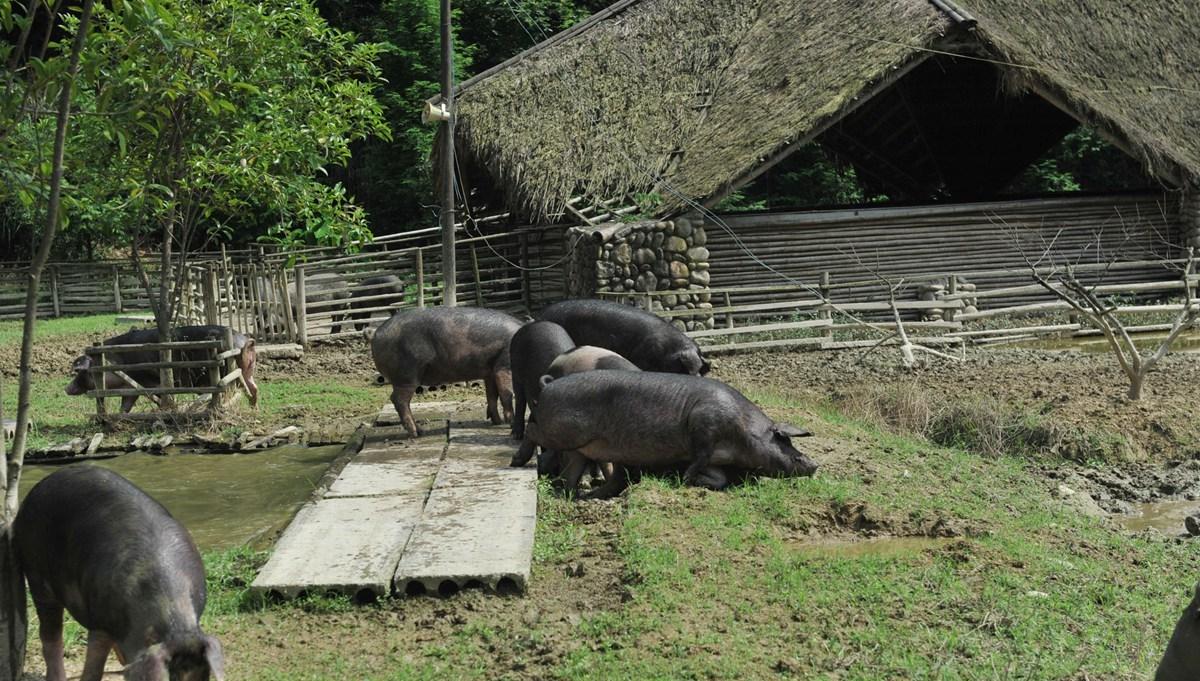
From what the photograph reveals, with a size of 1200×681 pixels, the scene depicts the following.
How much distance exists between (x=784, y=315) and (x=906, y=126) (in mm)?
7610

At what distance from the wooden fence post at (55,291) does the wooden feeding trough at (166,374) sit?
52.4 feet

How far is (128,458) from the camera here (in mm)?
10703

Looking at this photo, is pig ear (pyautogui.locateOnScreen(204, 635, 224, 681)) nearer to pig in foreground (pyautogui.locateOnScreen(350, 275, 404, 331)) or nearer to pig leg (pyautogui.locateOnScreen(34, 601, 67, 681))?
pig leg (pyautogui.locateOnScreen(34, 601, 67, 681))

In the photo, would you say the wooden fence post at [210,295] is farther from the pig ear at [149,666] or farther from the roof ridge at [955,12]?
the pig ear at [149,666]

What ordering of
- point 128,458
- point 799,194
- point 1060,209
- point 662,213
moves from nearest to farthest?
point 128,458 → point 662,213 → point 1060,209 → point 799,194

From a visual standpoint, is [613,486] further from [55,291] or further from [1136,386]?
[55,291]

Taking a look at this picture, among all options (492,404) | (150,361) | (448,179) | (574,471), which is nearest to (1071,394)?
(492,404)

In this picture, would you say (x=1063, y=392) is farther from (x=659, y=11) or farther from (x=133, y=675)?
(x=659, y=11)

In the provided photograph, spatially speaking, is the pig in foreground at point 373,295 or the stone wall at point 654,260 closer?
the stone wall at point 654,260

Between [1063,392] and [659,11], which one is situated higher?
[659,11]

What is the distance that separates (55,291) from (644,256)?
15.9m

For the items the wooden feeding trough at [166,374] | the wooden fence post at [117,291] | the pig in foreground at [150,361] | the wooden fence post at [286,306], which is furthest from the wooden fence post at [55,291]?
the wooden feeding trough at [166,374]

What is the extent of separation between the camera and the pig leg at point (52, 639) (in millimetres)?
4750

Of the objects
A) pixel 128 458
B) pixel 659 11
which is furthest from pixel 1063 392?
pixel 659 11
